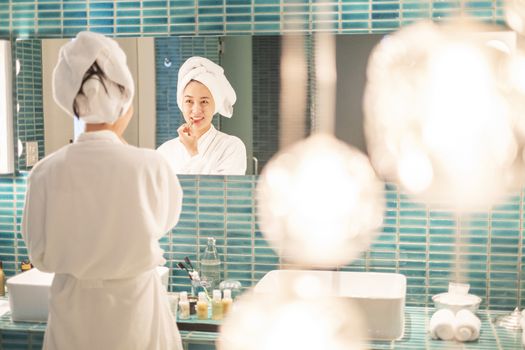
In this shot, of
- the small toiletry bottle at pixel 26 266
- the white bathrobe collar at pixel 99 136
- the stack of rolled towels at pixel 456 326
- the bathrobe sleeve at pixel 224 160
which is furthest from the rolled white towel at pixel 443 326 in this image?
the small toiletry bottle at pixel 26 266

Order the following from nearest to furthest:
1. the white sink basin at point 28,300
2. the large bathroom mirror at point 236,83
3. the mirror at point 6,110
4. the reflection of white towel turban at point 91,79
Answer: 1. the reflection of white towel turban at point 91,79
2. the white sink basin at point 28,300
3. the large bathroom mirror at point 236,83
4. the mirror at point 6,110

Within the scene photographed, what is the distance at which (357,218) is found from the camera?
2.99 m

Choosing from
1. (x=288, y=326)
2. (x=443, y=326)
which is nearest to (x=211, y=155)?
(x=288, y=326)

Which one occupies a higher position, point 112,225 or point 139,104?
point 139,104

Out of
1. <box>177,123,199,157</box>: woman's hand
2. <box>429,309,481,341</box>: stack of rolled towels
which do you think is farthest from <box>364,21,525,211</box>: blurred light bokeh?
<box>177,123,199,157</box>: woman's hand

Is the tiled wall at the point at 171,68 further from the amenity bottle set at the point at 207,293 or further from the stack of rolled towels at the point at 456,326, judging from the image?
the stack of rolled towels at the point at 456,326

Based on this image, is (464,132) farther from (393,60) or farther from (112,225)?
(112,225)

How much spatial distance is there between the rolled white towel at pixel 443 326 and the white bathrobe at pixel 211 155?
3.05 feet

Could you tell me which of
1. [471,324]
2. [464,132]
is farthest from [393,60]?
[471,324]

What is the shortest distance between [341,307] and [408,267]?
450 millimetres

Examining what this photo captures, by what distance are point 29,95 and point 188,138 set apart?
713 mm

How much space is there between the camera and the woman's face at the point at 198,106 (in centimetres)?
299

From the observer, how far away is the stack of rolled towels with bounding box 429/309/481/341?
Result: 2.59m

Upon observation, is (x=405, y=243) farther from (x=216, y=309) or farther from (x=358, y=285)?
(x=216, y=309)
